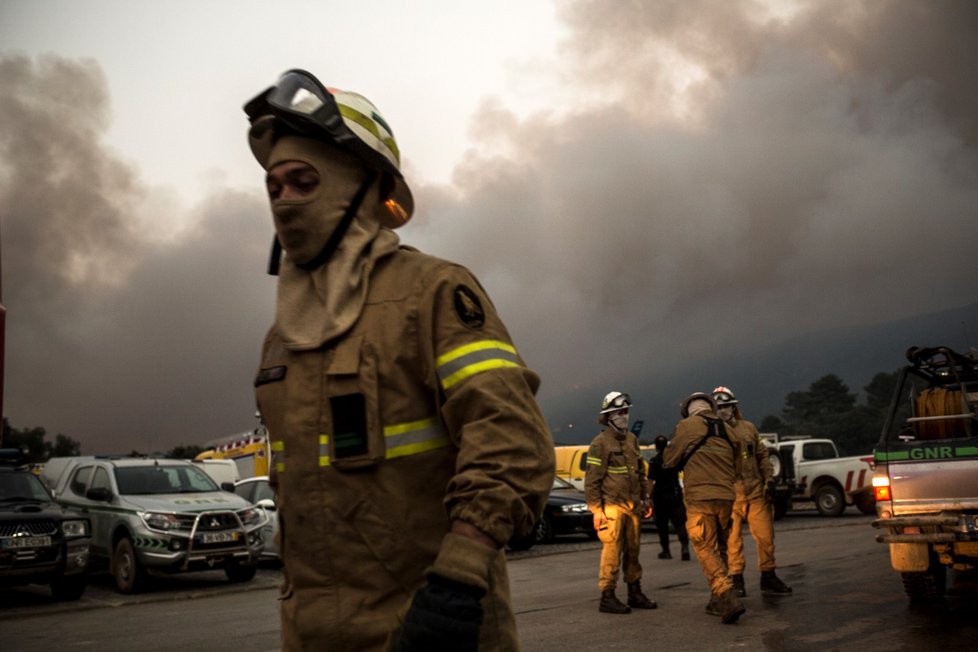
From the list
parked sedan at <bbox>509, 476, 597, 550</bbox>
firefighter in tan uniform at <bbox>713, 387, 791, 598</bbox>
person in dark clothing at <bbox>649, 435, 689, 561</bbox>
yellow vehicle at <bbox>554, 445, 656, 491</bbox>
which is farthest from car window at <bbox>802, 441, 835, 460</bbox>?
firefighter in tan uniform at <bbox>713, 387, 791, 598</bbox>

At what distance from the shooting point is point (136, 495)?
1416 centimetres

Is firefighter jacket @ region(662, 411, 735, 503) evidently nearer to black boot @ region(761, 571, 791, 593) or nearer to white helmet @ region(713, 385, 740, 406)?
black boot @ region(761, 571, 791, 593)

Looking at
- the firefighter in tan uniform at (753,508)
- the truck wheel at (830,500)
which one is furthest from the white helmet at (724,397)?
the truck wheel at (830,500)

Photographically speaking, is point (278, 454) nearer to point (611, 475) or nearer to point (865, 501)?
point (611, 475)

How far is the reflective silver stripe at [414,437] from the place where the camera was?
2.22 meters

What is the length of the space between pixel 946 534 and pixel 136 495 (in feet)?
35.9

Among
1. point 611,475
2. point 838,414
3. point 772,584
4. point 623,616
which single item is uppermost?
point 838,414

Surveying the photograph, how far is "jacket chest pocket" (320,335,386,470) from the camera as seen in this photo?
7.20 ft

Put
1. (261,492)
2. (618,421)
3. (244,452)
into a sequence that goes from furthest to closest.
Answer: (244,452), (261,492), (618,421)

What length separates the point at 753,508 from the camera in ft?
34.7

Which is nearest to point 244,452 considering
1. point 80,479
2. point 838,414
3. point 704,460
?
point 80,479

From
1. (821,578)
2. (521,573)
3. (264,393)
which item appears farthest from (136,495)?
(264,393)

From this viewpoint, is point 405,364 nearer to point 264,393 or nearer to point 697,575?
point 264,393

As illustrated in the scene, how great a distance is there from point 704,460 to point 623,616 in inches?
66.5
